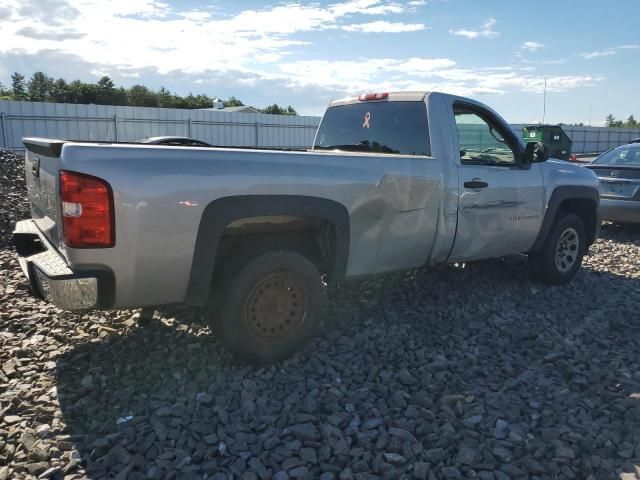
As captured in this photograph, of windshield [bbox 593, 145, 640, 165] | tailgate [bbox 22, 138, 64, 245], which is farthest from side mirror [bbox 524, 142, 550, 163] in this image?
windshield [bbox 593, 145, 640, 165]

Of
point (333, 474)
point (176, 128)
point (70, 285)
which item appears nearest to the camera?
point (333, 474)

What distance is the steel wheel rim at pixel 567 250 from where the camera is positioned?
616 cm

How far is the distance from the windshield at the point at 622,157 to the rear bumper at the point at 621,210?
982 mm

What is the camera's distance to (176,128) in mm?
23438

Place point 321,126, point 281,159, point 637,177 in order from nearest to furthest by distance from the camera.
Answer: point 281,159 < point 321,126 < point 637,177

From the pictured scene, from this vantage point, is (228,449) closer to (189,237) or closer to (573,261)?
(189,237)

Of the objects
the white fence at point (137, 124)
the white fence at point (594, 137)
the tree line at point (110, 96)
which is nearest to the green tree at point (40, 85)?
the tree line at point (110, 96)

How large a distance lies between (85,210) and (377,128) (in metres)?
2.92

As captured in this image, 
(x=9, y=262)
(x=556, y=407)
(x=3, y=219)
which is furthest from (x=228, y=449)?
(x=3, y=219)

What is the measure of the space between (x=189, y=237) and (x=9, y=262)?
3.88m

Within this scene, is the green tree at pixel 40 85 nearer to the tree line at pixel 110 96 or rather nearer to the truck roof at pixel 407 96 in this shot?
the tree line at pixel 110 96

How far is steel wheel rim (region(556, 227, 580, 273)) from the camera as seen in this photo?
20.2ft

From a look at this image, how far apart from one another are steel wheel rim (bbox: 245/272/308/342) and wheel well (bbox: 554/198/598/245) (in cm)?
369

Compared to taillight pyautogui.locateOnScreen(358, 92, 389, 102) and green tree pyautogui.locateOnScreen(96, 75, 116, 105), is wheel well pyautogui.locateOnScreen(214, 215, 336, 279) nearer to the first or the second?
taillight pyautogui.locateOnScreen(358, 92, 389, 102)
